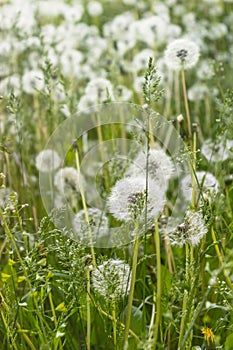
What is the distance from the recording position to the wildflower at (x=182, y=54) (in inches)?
69.0

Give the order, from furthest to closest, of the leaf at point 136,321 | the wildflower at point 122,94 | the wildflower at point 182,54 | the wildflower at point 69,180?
1. the wildflower at point 122,94
2. the wildflower at point 69,180
3. the wildflower at point 182,54
4. the leaf at point 136,321

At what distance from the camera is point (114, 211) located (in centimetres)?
132

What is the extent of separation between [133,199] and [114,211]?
0.33 ft

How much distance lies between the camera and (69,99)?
1.82 m

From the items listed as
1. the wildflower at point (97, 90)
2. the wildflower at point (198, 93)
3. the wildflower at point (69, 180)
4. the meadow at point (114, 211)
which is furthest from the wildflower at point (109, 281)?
the wildflower at point (198, 93)

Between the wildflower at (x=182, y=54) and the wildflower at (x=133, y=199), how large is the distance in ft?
1.63

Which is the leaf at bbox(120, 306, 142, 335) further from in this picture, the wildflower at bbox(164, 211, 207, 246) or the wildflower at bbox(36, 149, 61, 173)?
the wildflower at bbox(36, 149, 61, 173)

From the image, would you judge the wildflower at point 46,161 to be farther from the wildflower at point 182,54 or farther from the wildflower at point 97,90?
the wildflower at point 182,54

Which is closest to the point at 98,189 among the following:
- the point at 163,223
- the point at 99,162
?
the point at 99,162

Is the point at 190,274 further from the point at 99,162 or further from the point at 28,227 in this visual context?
the point at 99,162

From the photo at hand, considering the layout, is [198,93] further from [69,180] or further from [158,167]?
[158,167]

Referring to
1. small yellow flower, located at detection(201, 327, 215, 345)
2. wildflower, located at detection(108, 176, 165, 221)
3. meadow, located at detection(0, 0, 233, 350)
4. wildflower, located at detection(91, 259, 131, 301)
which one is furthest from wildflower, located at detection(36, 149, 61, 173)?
small yellow flower, located at detection(201, 327, 215, 345)

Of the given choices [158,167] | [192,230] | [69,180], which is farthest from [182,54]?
[192,230]

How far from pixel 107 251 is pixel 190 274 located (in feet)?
2.04
